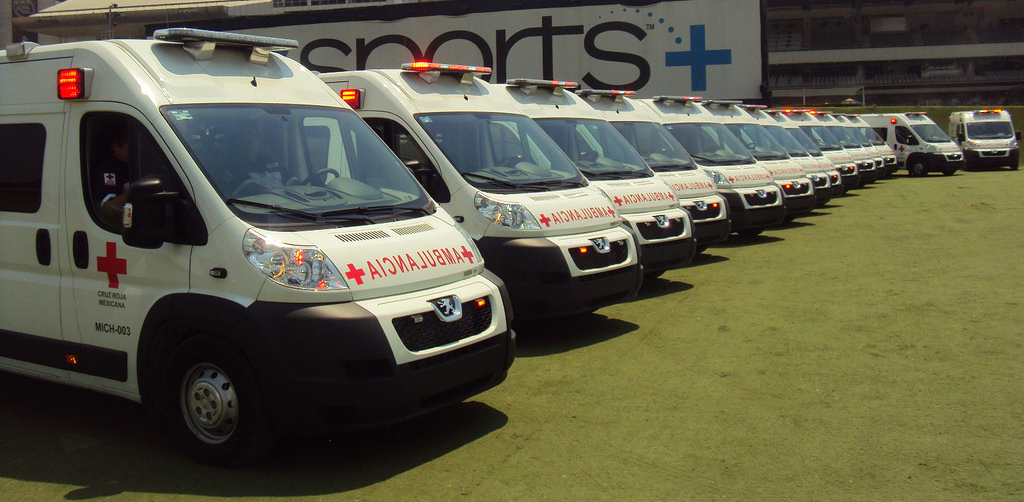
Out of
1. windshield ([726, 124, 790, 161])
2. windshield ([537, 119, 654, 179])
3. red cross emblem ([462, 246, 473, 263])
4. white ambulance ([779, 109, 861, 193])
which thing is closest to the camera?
red cross emblem ([462, 246, 473, 263])

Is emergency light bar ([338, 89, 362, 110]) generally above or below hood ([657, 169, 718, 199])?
above

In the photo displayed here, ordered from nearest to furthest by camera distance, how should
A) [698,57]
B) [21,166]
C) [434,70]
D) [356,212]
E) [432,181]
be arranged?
[356,212] < [21,166] < [432,181] < [434,70] < [698,57]

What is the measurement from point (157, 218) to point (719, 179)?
9471 millimetres

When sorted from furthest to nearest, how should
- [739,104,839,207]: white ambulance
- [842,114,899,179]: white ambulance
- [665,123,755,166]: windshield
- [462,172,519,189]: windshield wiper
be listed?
[842,114,899,179]: white ambulance
[739,104,839,207]: white ambulance
[665,123,755,166]: windshield
[462,172,519,189]: windshield wiper

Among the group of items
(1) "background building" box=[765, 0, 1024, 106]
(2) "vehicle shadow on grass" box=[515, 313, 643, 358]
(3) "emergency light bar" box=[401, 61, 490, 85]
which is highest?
(1) "background building" box=[765, 0, 1024, 106]

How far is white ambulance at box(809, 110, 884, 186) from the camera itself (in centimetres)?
2442

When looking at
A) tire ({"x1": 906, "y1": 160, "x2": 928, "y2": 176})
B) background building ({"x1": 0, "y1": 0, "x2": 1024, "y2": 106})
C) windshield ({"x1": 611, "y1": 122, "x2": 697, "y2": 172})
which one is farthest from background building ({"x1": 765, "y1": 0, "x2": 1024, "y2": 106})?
windshield ({"x1": 611, "y1": 122, "x2": 697, "y2": 172})

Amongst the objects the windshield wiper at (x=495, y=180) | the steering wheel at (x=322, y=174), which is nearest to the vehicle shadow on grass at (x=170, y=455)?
the steering wheel at (x=322, y=174)

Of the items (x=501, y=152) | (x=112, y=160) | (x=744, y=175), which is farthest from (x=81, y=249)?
(x=744, y=175)

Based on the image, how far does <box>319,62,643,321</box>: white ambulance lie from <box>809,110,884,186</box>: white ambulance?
17.8 meters

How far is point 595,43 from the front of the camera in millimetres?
21891

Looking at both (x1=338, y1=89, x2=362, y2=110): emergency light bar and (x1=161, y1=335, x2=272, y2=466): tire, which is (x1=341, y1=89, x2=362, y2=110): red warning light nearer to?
(x1=338, y1=89, x2=362, y2=110): emergency light bar

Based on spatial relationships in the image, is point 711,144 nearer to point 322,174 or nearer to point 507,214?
point 507,214

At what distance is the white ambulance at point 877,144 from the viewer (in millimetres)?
27156
